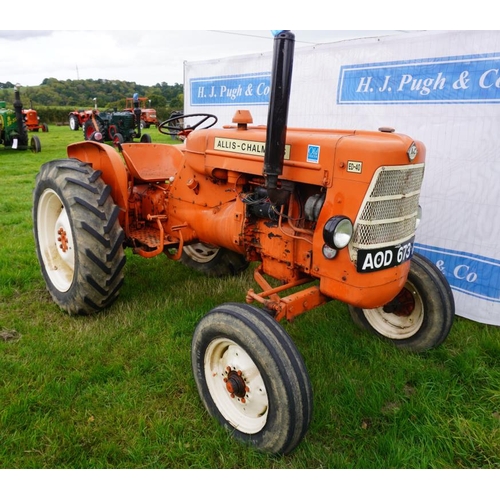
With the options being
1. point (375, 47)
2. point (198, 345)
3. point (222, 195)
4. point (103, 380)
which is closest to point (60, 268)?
point (103, 380)

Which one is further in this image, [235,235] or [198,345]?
[235,235]

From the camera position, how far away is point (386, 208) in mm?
2373

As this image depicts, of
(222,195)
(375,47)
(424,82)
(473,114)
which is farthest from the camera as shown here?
(375,47)

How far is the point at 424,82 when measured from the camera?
401cm

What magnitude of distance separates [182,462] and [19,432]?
0.89 meters

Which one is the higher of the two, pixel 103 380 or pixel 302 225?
pixel 302 225

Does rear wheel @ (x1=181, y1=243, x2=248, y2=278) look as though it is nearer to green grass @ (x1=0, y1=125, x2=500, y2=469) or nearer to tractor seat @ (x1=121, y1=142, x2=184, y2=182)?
green grass @ (x1=0, y1=125, x2=500, y2=469)

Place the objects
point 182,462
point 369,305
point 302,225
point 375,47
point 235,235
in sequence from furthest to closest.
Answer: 1. point 375,47
2. point 235,235
3. point 302,225
4. point 369,305
5. point 182,462

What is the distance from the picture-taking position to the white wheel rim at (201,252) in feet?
14.5

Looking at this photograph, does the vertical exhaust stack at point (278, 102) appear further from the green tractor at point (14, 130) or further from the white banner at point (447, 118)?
the green tractor at point (14, 130)

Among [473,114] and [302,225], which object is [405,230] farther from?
[473,114]

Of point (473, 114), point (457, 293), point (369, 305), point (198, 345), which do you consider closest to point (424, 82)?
point (473, 114)

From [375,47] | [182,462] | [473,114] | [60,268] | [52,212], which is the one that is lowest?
[182,462]

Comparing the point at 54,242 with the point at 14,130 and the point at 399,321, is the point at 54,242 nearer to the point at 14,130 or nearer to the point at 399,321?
the point at 399,321
